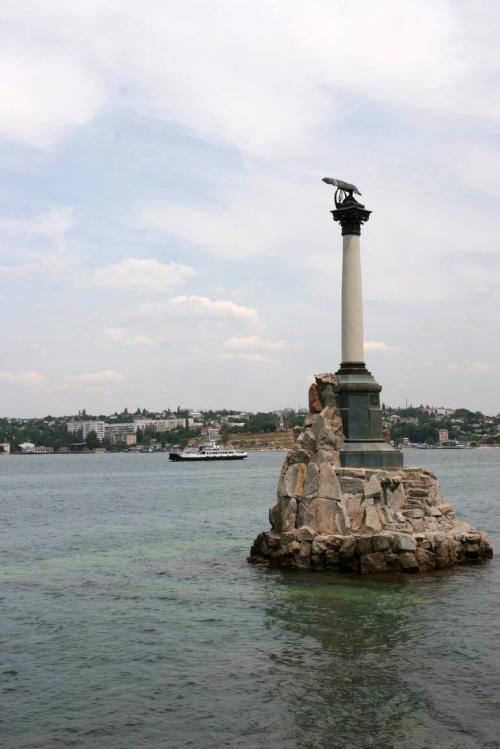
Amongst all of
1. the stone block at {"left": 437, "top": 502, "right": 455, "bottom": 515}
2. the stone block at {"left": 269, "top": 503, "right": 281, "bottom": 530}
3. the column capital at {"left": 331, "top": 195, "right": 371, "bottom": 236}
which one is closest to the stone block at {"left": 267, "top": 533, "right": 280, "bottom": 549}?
the stone block at {"left": 269, "top": 503, "right": 281, "bottom": 530}

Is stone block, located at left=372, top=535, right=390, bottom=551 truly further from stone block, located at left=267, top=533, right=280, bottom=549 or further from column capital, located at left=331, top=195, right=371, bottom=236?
column capital, located at left=331, top=195, right=371, bottom=236

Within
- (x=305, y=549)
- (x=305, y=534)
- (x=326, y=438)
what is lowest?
(x=305, y=549)

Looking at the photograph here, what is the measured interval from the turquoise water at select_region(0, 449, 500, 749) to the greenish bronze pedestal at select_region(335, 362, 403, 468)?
3725mm

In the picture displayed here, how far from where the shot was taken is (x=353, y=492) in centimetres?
2223

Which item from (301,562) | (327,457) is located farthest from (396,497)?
(301,562)

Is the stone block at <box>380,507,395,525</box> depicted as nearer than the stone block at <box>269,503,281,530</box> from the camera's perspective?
Yes

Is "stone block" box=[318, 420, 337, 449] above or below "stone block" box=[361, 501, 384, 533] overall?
above

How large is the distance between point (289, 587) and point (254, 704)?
799 cm

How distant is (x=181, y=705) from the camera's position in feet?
39.5

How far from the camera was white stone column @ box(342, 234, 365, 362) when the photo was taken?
24719mm

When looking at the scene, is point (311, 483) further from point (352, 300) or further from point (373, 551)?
point (352, 300)

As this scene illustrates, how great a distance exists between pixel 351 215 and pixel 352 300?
2.51 metres

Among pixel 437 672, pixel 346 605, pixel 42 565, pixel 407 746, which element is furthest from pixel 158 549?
pixel 407 746

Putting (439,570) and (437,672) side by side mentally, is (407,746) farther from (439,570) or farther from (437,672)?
(439,570)
